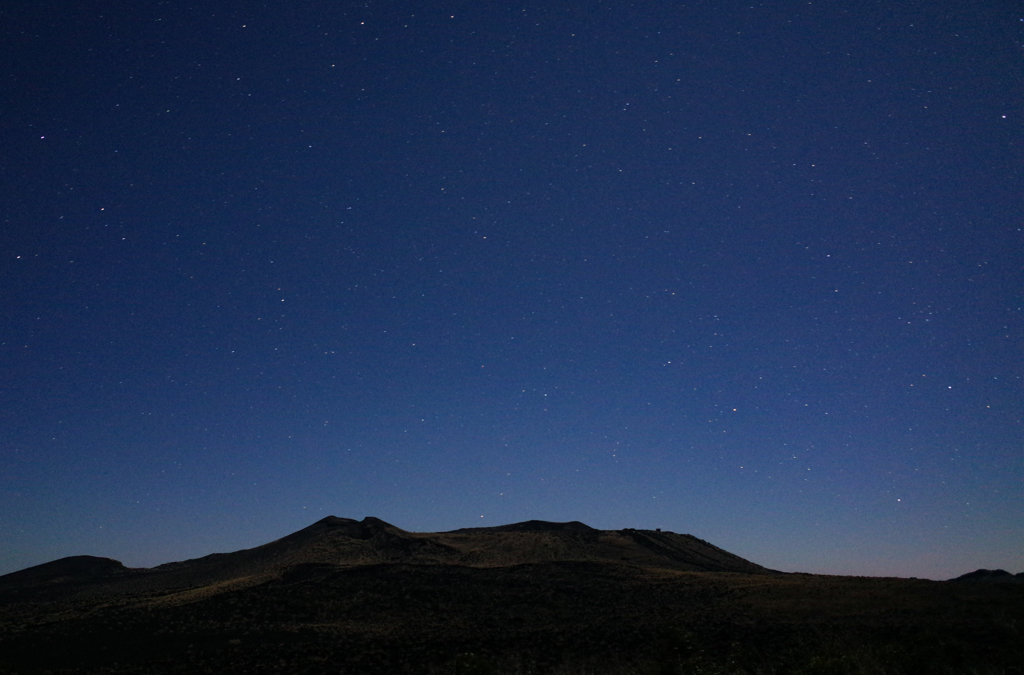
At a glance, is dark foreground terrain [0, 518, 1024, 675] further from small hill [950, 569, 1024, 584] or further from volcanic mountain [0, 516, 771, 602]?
small hill [950, 569, 1024, 584]

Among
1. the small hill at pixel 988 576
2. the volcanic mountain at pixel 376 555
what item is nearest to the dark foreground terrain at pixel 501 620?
the volcanic mountain at pixel 376 555

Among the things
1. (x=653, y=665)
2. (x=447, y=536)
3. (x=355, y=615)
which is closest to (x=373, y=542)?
(x=447, y=536)

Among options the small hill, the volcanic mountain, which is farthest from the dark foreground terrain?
the small hill

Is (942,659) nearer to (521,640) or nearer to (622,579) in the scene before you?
(521,640)

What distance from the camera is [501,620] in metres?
38.1

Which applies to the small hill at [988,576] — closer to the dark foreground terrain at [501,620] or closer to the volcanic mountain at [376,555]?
the volcanic mountain at [376,555]

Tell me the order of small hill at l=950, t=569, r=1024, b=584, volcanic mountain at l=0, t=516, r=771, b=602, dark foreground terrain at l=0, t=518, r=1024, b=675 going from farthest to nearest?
1. small hill at l=950, t=569, r=1024, b=584
2. volcanic mountain at l=0, t=516, r=771, b=602
3. dark foreground terrain at l=0, t=518, r=1024, b=675

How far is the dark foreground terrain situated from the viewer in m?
25.2

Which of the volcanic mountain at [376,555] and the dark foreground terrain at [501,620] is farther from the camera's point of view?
the volcanic mountain at [376,555]

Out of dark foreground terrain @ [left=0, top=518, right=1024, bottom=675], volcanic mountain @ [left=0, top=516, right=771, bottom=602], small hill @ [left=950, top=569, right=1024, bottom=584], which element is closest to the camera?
dark foreground terrain @ [left=0, top=518, right=1024, bottom=675]

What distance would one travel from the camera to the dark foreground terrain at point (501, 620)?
2517 cm

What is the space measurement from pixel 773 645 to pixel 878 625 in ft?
21.5

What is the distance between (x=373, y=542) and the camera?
66.2m

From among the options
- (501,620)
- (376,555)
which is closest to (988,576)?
(501,620)
